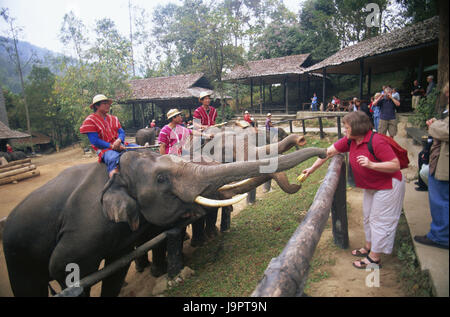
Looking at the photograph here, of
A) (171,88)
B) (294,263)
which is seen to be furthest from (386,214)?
(171,88)

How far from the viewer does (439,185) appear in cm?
177

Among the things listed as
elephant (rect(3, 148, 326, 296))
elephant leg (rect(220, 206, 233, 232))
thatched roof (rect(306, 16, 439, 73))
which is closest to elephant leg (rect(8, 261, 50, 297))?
elephant (rect(3, 148, 326, 296))

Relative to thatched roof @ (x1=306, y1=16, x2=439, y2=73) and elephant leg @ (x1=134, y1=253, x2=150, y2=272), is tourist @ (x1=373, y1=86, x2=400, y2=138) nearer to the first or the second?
thatched roof @ (x1=306, y1=16, x2=439, y2=73)

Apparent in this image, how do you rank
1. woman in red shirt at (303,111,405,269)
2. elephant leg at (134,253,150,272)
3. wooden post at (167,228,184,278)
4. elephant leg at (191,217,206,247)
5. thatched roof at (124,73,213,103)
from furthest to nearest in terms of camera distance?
1. thatched roof at (124,73,213,103)
2. elephant leg at (191,217,206,247)
3. elephant leg at (134,253,150,272)
4. wooden post at (167,228,184,278)
5. woman in red shirt at (303,111,405,269)

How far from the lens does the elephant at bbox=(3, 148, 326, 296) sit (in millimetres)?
2840

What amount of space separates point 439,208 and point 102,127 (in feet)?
12.5

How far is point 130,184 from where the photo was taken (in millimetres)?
3000

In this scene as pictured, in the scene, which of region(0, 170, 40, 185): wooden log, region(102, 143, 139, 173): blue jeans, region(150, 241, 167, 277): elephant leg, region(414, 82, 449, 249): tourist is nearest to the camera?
region(414, 82, 449, 249): tourist

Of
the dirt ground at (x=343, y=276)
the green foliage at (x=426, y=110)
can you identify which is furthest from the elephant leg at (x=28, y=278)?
the green foliage at (x=426, y=110)

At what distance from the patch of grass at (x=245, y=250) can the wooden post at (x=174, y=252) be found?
0.84 ft

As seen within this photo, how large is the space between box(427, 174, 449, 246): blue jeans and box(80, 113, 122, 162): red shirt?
349 cm

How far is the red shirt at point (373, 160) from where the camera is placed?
232cm

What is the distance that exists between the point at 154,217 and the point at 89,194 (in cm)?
81

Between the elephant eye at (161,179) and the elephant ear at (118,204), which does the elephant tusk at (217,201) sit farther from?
the elephant ear at (118,204)
